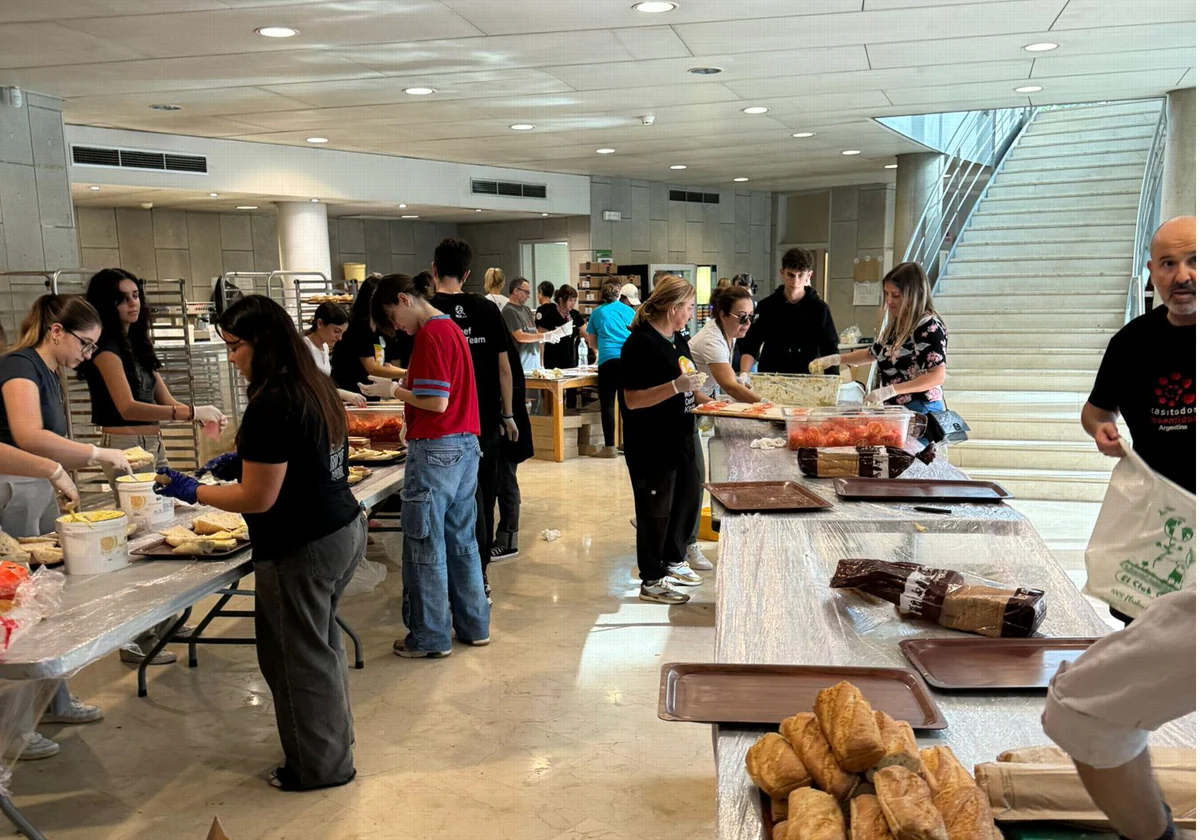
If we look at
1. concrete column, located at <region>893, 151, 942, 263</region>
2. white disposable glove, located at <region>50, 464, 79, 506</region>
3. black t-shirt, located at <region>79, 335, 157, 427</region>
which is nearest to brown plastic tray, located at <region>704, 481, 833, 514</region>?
white disposable glove, located at <region>50, 464, 79, 506</region>

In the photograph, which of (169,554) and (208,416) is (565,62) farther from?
(169,554)

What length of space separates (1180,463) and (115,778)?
10.7 feet

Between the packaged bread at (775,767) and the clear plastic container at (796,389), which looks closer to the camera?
the packaged bread at (775,767)

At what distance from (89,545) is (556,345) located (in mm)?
7491

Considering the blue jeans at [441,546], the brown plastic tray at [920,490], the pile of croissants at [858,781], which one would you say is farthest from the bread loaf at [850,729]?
the blue jeans at [441,546]

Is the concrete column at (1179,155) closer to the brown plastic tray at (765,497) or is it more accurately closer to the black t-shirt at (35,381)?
the brown plastic tray at (765,497)

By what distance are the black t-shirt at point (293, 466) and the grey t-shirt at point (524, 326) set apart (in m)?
6.18

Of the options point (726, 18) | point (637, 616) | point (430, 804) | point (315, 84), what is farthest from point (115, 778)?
point (315, 84)

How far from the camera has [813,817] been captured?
1152 mm

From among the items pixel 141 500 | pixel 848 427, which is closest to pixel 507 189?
pixel 848 427

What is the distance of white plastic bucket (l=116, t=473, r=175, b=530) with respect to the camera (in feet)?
9.63

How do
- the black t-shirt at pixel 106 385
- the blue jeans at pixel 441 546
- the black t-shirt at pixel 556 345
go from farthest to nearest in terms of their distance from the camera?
1. the black t-shirt at pixel 556 345
2. the black t-shirt at pixel 106 385
3. the blue jeans at pixel 441 546

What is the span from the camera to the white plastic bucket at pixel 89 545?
8.34 feet

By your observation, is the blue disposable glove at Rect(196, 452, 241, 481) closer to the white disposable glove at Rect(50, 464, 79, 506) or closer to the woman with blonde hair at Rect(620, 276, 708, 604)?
the white disposable glove at Rect(50, 464, 79, 506)
